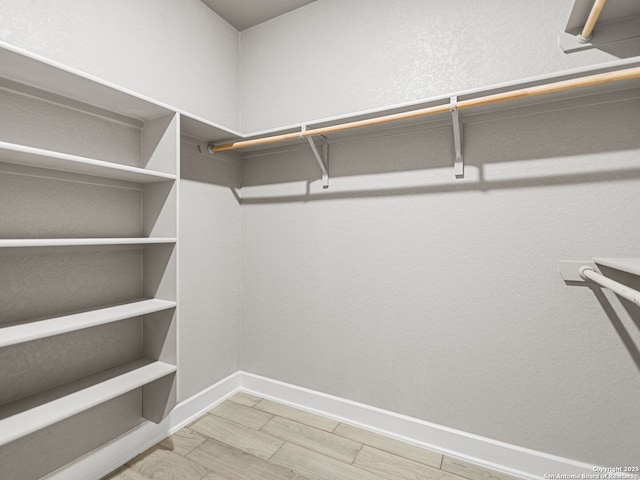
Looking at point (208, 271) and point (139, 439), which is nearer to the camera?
point (139, 439)

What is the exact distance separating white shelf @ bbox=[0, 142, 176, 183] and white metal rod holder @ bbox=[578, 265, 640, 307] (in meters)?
1.67

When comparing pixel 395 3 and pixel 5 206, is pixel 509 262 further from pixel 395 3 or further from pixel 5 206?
pixel 5 206

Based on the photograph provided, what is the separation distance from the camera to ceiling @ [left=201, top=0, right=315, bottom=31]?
192cm

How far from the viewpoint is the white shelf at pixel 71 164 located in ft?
3.19

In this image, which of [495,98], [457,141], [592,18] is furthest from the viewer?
[457,141]

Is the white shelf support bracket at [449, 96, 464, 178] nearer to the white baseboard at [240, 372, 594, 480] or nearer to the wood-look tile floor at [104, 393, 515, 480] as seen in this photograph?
the white baseboard at [240, 372, 594, 480]

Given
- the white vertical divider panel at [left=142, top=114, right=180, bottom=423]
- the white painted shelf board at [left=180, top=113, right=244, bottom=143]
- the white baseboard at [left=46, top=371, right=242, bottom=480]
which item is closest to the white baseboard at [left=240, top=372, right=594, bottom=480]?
the white baseboard at [left=46, top=371, right=242, bottom=480]

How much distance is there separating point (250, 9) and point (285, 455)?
104 inches

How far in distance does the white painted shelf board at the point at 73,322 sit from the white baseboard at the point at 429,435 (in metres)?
1.03

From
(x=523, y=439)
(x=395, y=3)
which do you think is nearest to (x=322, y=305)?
(x=523, y=439)

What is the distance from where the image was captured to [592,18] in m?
1.08

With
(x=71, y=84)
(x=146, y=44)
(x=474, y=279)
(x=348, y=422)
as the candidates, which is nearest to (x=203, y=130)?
(x=146, y=44)

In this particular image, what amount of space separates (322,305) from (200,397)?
94 centimetres

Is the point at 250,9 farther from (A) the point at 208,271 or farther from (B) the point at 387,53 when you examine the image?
(A) the point at 208,271
